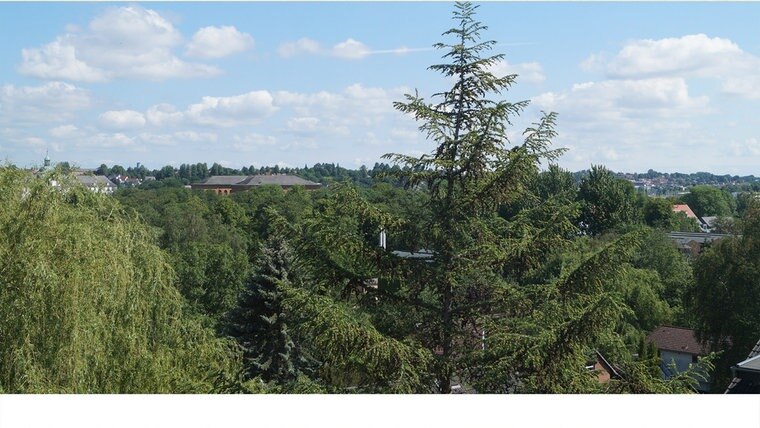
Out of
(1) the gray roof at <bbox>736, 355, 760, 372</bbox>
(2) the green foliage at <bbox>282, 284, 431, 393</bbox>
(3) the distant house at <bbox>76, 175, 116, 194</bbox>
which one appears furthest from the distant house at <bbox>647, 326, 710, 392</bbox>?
(2) the green foliage at <bbox>282, 284, 431, 393</bbox>

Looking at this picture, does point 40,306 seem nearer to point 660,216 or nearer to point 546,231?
point 546,231

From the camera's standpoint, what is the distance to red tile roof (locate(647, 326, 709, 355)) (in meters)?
26.0

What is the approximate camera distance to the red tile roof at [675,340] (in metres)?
26.0

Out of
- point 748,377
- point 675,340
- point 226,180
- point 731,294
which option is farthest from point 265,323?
point 226,180

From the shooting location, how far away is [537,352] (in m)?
5.83

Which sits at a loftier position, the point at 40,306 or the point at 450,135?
the point at 450,135

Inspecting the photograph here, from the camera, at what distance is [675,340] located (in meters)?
26.7

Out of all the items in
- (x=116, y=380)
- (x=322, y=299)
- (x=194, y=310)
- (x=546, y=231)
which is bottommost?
(x=194, y=310)

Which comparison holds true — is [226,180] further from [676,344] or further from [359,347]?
[359,347]

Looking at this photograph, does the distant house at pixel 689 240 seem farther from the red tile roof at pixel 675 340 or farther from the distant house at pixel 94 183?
the distant house at pixel 94 183

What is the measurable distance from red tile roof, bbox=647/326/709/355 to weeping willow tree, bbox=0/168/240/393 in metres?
21.0

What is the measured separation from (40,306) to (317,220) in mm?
2549
